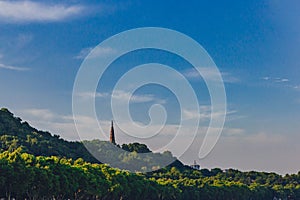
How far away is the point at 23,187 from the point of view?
191 ft

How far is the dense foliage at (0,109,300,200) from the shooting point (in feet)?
192

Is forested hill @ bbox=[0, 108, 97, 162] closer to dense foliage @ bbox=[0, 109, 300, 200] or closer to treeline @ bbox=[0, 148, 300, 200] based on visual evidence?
dense foliage @ bbox=[0, 109, 300, 200]

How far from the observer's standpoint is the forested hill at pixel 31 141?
4577 inches

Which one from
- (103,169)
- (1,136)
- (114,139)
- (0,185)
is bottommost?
(0,185)

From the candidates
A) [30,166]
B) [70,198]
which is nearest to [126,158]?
[70,198]

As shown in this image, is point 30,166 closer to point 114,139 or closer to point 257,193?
point 257,193

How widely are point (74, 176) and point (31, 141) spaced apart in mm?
53831

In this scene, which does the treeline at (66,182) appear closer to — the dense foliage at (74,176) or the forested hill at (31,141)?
the dense foliage at (74,176)

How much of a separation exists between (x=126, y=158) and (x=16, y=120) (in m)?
46.6

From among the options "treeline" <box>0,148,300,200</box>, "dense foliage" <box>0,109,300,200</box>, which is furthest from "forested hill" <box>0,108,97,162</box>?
"treeline" <box>0,148,300,200</box>

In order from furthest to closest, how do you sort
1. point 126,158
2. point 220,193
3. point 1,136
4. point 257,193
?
point 126,158 → point 257,193 → point 220,193 → point 1,136

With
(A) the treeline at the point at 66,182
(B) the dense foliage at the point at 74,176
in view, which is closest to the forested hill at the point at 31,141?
(B) the dense foliage at the point at 74,176

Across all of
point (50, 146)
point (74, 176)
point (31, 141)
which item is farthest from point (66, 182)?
point (50, 146)

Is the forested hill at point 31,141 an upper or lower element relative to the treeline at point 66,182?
upper
